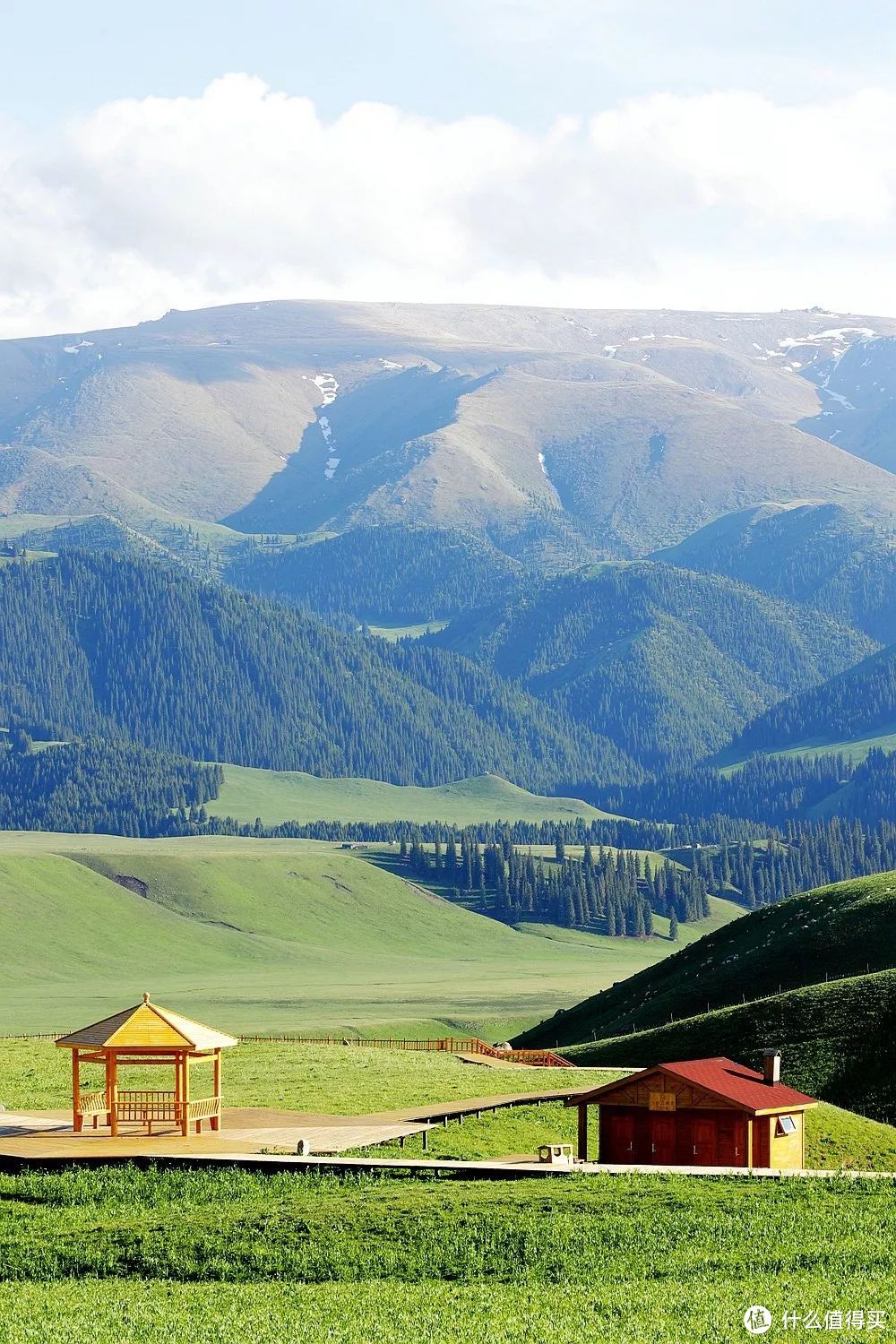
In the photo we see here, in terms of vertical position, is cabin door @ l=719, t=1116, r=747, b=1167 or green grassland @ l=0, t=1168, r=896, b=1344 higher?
cabin door @ l=719, t=1116, r=747, b=1167

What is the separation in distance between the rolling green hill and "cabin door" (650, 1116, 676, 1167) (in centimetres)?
2292

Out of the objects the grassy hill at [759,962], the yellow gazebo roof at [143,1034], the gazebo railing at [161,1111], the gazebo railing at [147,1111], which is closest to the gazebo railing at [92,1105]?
the gazebo railing at [161,1111]

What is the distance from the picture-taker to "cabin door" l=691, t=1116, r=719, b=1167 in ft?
231

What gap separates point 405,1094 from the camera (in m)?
94.6

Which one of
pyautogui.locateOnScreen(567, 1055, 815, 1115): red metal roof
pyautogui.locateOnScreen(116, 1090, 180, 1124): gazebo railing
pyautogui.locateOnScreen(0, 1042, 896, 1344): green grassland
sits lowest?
pyautogui.locateOnScreen(0, 1042, 896, 1344): green grassland

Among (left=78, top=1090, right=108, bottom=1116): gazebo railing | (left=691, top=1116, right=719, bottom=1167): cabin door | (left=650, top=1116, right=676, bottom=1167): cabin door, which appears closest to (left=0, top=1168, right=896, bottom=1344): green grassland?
(left=691, top=1116, right=719, bottom=1167): cabin door

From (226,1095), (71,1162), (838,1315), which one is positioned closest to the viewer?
(838,1315)

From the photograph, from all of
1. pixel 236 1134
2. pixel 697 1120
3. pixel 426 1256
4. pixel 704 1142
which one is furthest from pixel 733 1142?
pixel 426 1256

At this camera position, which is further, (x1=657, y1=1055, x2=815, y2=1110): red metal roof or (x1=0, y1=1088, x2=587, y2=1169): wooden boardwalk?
(x1=657, y1=1055, x2=815, y2=1110): red metal roof

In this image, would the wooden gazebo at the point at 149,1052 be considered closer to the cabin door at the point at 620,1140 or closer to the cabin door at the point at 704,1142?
the cabin door at the point at 620,1140

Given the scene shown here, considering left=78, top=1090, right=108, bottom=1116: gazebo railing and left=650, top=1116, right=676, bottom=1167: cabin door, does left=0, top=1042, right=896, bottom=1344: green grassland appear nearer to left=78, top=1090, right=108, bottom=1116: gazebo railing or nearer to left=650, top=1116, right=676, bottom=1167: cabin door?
left=650, top=1116, right=676, bottom=1167: cabin door

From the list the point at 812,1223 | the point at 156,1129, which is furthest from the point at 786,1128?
the point at 156,1129

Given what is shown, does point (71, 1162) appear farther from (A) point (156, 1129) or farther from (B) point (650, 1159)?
(B) point (650, 1159)

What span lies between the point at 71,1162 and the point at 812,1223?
997 inches
